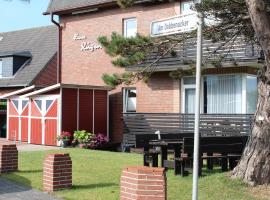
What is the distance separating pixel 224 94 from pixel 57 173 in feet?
38.6

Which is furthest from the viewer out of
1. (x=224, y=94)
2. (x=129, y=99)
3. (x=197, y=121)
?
(x=129, y=99)

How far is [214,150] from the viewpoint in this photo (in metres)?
11.9

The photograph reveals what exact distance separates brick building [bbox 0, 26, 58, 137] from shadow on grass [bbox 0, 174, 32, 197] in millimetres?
19740

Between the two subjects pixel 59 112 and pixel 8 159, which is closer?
pixel 8 159

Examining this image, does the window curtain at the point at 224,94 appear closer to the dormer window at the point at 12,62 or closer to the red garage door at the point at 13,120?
the red garage door at the point at 13,120

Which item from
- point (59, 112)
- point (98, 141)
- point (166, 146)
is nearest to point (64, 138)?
point (59, 112)

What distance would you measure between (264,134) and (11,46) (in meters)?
29.9

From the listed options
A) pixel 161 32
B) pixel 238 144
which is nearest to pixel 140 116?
pixel 238 144

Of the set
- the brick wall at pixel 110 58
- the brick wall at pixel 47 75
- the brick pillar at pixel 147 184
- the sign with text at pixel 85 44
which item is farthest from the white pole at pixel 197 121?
the brick wall at pixel 47 75

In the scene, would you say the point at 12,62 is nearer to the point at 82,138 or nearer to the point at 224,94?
the point at 82,138

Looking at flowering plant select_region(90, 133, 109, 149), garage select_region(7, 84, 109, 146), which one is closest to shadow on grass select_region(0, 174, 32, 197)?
flowering plant select_region(90, 133, 109, 149)

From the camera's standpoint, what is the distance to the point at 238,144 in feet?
41.1

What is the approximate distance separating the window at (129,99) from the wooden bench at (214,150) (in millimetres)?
11667

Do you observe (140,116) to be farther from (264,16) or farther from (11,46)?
(11,46)
